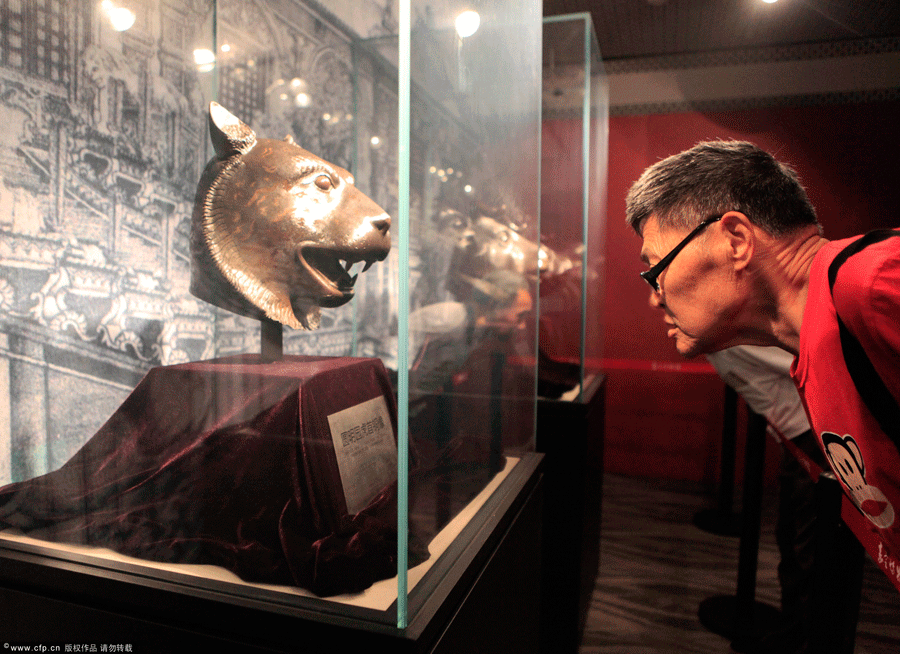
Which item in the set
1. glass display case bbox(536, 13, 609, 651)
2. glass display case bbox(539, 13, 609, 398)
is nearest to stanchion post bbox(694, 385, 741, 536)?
glass display case bbox(536, 13, 609, 651)

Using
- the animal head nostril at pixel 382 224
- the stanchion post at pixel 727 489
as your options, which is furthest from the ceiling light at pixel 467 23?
the stanchion post at pixel 727 489

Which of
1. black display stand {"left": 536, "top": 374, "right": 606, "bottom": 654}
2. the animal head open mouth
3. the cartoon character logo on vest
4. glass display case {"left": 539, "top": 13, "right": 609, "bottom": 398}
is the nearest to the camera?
the cartoon character logo on vest

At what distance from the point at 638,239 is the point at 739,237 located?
2732 millimetres

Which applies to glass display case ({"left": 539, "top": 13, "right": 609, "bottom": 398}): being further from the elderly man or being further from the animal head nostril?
the animal head nostril

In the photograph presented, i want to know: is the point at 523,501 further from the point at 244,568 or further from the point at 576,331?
the point at 576,331

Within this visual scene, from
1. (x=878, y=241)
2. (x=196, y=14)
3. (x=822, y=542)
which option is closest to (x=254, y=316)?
(x=196, y=14)

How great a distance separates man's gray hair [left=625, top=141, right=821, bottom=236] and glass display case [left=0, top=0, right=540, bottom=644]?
397 millimetres

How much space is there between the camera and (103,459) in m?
1.08

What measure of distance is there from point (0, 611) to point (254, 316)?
2.09 ft

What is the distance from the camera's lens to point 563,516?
229 centimetres

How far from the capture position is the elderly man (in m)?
0.84

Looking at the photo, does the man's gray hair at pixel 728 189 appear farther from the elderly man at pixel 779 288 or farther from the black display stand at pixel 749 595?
the black display stand at pixel 749 595

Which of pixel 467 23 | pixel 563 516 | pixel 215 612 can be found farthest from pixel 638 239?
pixel 215 612

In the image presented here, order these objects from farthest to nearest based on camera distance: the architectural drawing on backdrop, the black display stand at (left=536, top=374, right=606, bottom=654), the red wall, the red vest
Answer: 1. the red wall
2. the black display stand at (left=536, top=374, right=606, bottom=654)
3. the architectural drawing on backdrop
4. the red vest
